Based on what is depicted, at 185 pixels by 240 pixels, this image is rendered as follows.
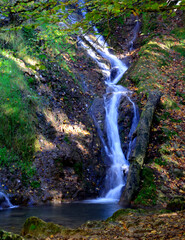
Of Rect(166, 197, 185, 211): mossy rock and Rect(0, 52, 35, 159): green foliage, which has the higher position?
Rect(0, 52, 35, 159): green foliage

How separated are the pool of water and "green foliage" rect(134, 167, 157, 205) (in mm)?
778

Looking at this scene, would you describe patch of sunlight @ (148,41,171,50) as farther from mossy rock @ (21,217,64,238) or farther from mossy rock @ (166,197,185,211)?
mossy rock @ (21,217,64,238)

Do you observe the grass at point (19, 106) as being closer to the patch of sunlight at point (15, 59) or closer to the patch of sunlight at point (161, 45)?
the patch of sunlight at point (15, 59)

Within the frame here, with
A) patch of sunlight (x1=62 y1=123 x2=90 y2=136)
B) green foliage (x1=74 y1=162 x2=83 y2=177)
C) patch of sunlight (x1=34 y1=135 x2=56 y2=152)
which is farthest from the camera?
patch of sunlight (x1=62 y1=123 x2=90 y2=136)

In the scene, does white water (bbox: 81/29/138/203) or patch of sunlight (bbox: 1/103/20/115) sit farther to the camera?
white water (bbox: 81/29/138/203)

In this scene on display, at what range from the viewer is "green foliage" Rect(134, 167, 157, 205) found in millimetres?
6923

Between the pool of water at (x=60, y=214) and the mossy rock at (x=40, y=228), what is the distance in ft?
2.09

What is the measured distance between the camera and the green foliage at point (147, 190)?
6.92 m

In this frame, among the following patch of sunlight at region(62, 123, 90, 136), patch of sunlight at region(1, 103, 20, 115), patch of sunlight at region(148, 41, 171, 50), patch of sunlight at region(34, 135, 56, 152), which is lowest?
patch of sunlight at region(34, 135, 56, 152)

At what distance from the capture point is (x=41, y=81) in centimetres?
985

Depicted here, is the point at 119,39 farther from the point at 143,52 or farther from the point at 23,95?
the point at 23,95

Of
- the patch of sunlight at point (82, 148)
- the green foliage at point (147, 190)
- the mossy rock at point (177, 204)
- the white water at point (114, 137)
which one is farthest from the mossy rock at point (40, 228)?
the patch of sunlight at point (82, 148)

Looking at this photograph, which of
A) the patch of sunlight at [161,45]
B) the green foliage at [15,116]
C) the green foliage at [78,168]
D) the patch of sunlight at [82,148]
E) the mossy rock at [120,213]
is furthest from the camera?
the patch of sunlight at [161,45]

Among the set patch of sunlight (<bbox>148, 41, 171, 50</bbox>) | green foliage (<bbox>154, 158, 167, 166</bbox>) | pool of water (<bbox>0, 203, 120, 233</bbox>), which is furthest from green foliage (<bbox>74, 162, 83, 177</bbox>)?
patch of sunlight (<bbox>148, 41, 171, 50</bbox>)
